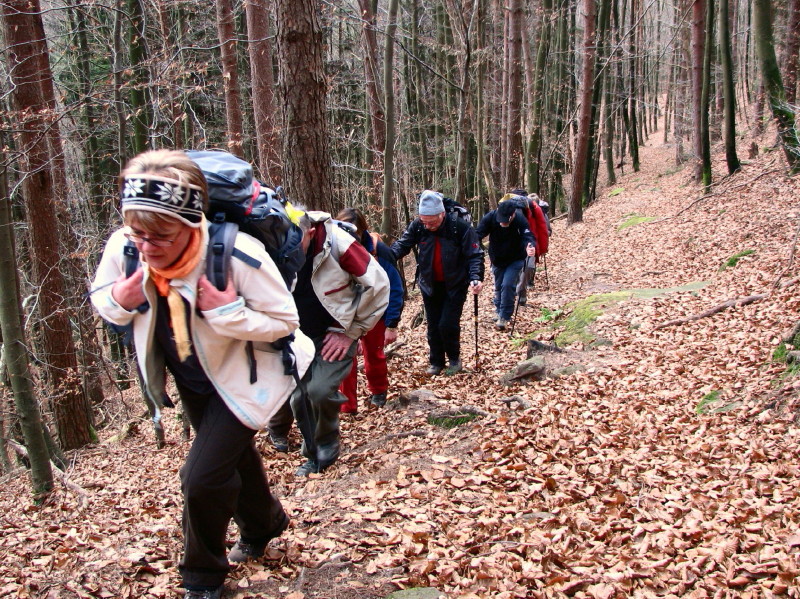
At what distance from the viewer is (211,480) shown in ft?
8.51

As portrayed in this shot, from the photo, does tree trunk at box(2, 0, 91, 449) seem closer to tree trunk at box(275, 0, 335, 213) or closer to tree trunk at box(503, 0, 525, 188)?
tree trunk at box(275, 0, 335, 213)

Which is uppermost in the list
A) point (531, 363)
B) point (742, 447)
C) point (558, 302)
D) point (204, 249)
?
point (204, 249)

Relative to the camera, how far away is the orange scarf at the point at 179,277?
2371mm

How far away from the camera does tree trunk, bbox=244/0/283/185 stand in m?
8.88

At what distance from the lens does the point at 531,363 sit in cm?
703

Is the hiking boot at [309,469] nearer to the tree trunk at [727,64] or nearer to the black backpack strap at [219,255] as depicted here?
the black backpack strap at [219,255]

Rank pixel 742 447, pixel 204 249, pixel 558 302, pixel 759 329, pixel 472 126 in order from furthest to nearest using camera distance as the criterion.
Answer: pixel 472 126 < pixel 558 302 < pixel 759 329 < pixel 742 447 < pixel 204 249

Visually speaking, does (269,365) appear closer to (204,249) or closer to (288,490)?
A: (204,249)

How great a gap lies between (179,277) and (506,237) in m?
7.61

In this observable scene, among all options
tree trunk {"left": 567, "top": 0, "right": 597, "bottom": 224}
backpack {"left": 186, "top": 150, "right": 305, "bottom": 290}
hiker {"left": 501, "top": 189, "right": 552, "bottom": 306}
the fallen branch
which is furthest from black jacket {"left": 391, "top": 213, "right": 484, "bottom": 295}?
tree trunk {"left": 567, "top": 0, "right": 597, "bottom": 224}

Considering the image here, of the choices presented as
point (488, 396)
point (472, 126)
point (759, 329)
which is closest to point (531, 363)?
point (488, 396)

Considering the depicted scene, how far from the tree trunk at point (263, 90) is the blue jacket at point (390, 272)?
3669 millimetres

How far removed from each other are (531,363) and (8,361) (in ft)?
17.2

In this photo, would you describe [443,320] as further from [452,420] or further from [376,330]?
[452,420]
